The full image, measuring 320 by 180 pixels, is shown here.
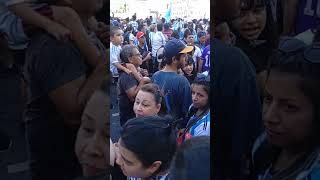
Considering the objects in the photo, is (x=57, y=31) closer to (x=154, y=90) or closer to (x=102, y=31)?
(x=102, y=31)

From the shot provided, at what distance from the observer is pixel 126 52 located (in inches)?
101

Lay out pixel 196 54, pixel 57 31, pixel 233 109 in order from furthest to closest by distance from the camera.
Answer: pixel 233 109, pixel 196 54, pixel 57 31

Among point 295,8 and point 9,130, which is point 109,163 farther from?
point 295,8

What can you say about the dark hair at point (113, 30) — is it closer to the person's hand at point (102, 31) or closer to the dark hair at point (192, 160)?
the person's hand at point (102, 31)

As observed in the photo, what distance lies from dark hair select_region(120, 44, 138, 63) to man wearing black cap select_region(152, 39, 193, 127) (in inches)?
6.7

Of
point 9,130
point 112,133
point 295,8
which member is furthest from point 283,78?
point 9,130

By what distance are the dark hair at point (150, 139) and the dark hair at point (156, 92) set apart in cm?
6

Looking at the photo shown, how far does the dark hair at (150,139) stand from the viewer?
8.65ft

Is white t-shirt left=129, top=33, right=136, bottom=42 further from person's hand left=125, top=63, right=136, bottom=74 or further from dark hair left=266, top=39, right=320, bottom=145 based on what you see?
dark hair left=266, top=39, right=320, bottom=145

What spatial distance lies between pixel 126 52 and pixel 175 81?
0.99 feet

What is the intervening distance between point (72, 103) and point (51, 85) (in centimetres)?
14

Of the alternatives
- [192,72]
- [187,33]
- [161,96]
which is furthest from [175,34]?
[161,96]

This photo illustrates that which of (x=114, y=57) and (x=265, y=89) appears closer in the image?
(x=114, y=57)

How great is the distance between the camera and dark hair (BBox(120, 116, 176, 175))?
2.64m
